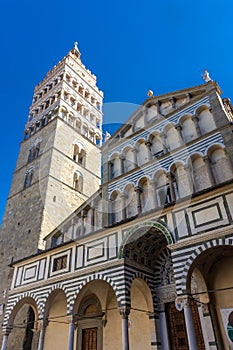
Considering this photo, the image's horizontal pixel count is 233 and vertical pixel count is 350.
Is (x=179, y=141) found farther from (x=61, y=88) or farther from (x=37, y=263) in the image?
(x=61, y=88)

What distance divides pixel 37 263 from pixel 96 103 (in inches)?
825

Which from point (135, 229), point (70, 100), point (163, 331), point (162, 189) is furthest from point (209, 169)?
point (70, 100)

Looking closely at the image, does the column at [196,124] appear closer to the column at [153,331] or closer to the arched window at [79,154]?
the column at [153,331]

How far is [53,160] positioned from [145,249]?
1179 cm

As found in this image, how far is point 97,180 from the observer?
2427 cm

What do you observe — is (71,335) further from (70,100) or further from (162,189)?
(70,100)

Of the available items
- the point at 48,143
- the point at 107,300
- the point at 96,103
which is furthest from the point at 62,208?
the point at 96,103

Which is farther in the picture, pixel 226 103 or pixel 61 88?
pixel 61 88

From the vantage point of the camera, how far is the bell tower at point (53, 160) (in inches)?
711

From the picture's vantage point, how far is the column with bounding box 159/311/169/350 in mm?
9742

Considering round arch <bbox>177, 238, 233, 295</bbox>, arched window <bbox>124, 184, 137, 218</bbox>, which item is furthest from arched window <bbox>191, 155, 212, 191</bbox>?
round arch <bbox>177, 238, 233, 295</bbox>

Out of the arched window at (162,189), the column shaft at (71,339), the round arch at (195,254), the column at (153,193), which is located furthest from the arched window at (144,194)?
the column shaft at (71,339)

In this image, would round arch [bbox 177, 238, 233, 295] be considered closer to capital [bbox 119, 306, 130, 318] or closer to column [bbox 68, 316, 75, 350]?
capital [bbox 119, 306, 130, 318]

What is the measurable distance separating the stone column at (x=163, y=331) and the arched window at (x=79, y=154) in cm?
1495
